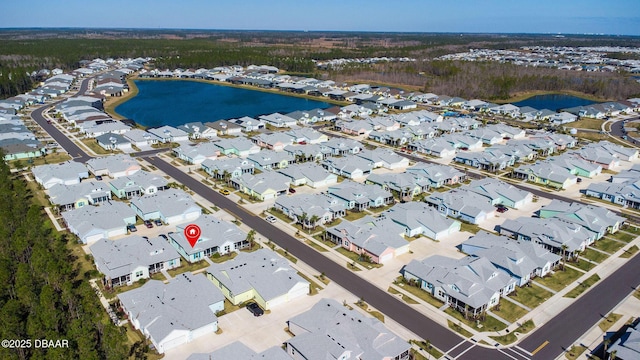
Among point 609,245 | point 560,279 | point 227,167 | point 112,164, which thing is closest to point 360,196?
point 227,167

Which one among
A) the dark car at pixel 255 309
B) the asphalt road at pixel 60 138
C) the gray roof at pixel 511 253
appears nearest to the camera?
the dark car at pixel 255 309

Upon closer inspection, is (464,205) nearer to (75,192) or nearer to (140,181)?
(140,181)

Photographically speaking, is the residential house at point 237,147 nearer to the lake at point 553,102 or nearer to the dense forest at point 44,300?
the dense forest at point 44,300

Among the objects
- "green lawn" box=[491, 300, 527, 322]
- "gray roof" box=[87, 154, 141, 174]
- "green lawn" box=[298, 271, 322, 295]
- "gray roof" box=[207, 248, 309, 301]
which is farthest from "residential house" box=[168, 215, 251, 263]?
"green lawn" box=[491, 300, 527, 322]

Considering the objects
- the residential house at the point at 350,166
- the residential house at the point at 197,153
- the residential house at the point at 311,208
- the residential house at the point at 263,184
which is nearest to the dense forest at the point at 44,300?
the residential house at the point at 263,184

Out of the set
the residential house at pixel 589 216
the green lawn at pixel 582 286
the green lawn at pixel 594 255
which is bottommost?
the green lawn at pixel 582 286

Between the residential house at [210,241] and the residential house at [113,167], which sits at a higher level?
the residential house at [113,167]

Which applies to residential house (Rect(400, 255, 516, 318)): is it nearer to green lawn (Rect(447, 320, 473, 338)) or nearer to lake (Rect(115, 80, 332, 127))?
green lawn (Rect(447, 320, 473, 338))
